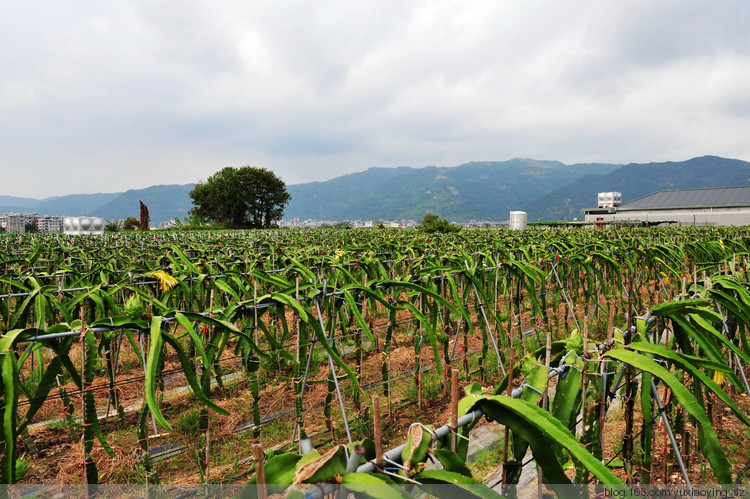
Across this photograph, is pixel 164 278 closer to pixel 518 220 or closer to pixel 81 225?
pixel 81 225

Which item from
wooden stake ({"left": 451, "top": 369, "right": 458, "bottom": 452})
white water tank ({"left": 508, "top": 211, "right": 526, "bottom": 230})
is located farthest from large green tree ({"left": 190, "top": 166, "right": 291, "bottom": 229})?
wooden stake ({"left": 451, "top": 369, "right": 458, "bottom": 452})

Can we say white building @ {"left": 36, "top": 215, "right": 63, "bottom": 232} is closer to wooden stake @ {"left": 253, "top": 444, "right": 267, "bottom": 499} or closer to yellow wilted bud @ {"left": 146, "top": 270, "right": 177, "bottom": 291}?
yellow wilted bud @ {"left": 146, "top": 270, "right": 177, "bottom": 291}

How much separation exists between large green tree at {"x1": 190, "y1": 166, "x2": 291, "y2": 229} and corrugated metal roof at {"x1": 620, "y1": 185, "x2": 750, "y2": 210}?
4920cm

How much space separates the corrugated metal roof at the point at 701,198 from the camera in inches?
2053

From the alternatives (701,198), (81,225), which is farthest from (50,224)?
(701,198)

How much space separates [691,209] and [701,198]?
11418mm

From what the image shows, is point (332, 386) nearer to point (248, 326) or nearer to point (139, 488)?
point (248, 326)

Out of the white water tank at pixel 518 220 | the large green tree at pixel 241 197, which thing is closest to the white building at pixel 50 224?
the large green tree at pixel 241 197

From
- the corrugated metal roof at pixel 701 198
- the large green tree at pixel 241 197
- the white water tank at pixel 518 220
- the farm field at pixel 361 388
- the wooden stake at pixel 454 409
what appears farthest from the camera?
the corrugated metal roof at pixel 701 198

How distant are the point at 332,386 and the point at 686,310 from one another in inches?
81.5

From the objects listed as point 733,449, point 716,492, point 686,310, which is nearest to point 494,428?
point 716,492

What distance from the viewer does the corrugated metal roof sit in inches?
2053

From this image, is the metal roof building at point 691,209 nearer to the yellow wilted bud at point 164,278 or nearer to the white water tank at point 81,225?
the white water tank at point 81,225

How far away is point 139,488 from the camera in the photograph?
104 inches
